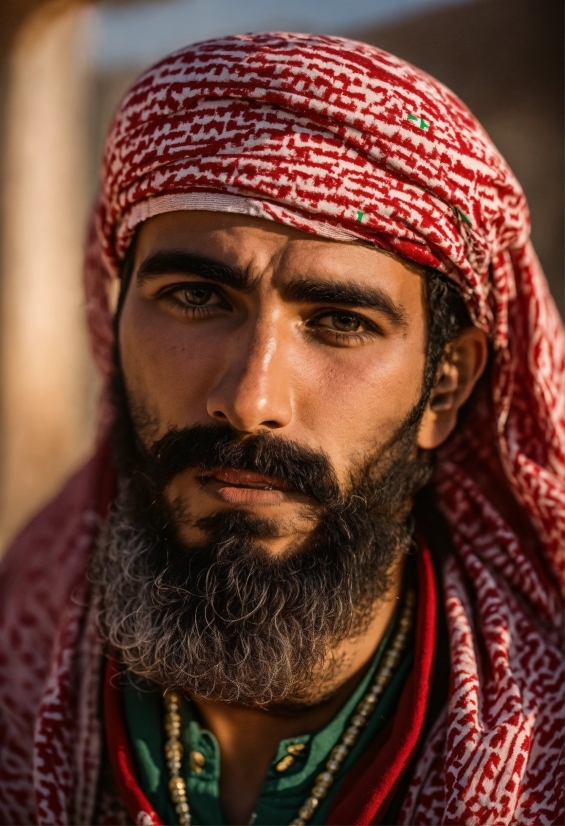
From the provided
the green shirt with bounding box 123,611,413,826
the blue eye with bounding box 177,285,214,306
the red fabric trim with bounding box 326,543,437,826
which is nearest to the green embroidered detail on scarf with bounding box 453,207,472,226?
the blue eye with bounding box 177,285,214,306

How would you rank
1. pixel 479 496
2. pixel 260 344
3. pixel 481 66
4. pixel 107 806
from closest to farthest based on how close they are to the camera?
1. pixel 260 344
2. pixel 107 806
3. pixel 479 496
4. pixel 481 66

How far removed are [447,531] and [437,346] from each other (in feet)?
1.73

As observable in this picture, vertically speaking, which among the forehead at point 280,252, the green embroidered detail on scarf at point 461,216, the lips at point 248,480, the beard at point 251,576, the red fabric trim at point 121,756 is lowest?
the red fabric trim at point 121,756

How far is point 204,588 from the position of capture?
1755mm

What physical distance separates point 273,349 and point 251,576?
0.50 metres

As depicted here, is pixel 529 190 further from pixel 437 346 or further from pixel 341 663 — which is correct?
pixel 341 663

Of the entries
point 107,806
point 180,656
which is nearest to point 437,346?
point 180,656

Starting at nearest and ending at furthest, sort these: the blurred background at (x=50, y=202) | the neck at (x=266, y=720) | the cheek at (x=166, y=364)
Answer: the cheek at (x=166, y=364)
the neck at (x=266, y=720)
the blurred background at (x=50, y=202)

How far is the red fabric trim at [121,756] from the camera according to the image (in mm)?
1729

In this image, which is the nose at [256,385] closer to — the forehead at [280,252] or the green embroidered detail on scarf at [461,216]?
the forehead at [280,252]

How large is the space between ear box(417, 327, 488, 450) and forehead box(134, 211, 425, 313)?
307 millimetres

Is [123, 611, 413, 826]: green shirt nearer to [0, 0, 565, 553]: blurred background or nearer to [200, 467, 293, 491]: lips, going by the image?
[200, 467, 293, 491]: lips

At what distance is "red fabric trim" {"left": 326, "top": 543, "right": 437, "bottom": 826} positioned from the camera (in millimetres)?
1654

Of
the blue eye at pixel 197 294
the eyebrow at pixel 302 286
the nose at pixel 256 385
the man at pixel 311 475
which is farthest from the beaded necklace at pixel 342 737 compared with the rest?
the blue eye at pixel 197 294
